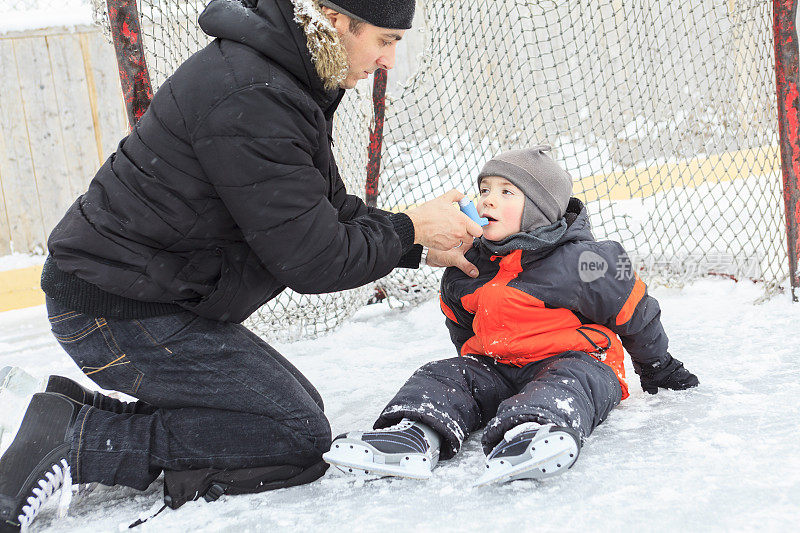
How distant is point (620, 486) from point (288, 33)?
42.2 inches

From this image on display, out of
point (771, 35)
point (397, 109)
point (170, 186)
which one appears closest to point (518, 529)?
point (170, 186)

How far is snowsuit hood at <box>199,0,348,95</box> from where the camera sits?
4.99 ft

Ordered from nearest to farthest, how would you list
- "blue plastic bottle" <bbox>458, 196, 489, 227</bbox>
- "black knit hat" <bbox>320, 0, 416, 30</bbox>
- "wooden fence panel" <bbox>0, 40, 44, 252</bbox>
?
"black knit hat" <bbox>320, 0, 416, 30</bbox> → "blue plastic bottle" <bbox>458, 196, 489, 227</bbox> → "wooden fence panel" <bbox>0, 40, 44, 252</bbox>

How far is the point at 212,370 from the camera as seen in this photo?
1.63 metres

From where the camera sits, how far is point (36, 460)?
1.51 meters

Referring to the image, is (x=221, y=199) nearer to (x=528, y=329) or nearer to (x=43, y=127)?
(x=528, y=329)

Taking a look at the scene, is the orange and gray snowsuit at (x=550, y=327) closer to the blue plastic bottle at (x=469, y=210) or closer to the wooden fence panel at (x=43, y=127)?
the blue plastic bottle at (x=469, y=210)

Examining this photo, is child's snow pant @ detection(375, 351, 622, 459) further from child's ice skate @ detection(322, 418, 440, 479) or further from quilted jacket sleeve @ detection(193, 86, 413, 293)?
quilted jacket sleeve @ detection(193, 86, 413, 293)

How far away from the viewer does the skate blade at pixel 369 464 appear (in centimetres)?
150

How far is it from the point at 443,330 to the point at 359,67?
1.46 metres

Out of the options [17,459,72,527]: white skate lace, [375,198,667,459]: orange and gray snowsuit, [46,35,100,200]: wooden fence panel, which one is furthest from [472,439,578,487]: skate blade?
[46,35,100,200]: wooden fence panel

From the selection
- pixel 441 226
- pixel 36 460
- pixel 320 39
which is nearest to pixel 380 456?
pixel 441 226

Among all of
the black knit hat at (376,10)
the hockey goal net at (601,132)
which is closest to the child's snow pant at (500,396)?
the black knit hat at (376,10)

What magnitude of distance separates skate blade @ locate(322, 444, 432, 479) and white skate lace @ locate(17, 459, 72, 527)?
0.51 meters
